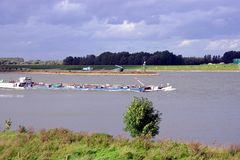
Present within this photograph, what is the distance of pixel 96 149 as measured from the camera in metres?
11.2

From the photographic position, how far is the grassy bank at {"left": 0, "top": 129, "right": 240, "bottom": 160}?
34.5 feet

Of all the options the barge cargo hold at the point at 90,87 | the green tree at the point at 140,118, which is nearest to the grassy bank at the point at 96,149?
the green tree at the point at 140,118

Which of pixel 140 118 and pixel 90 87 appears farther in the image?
pixel 90 87

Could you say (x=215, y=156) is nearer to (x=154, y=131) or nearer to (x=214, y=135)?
(x=154, y=131)

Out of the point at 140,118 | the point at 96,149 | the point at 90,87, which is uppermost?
the point at 140,118

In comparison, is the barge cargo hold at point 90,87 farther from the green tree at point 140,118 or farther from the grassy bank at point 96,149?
the grassy bank at point 96,149

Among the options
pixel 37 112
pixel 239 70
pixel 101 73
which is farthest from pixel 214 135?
pixel 239 70

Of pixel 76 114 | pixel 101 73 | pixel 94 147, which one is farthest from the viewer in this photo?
pixel 101 73

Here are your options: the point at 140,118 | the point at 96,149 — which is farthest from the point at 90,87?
the point at 96,149

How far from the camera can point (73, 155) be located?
10.8 metres

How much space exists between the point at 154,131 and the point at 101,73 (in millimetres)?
117083

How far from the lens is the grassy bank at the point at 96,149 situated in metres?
10.5

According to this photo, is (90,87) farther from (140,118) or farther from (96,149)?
(96,149)

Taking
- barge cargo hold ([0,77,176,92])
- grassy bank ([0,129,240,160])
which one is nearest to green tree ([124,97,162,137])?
grassy bank ([0,129,240,160])
